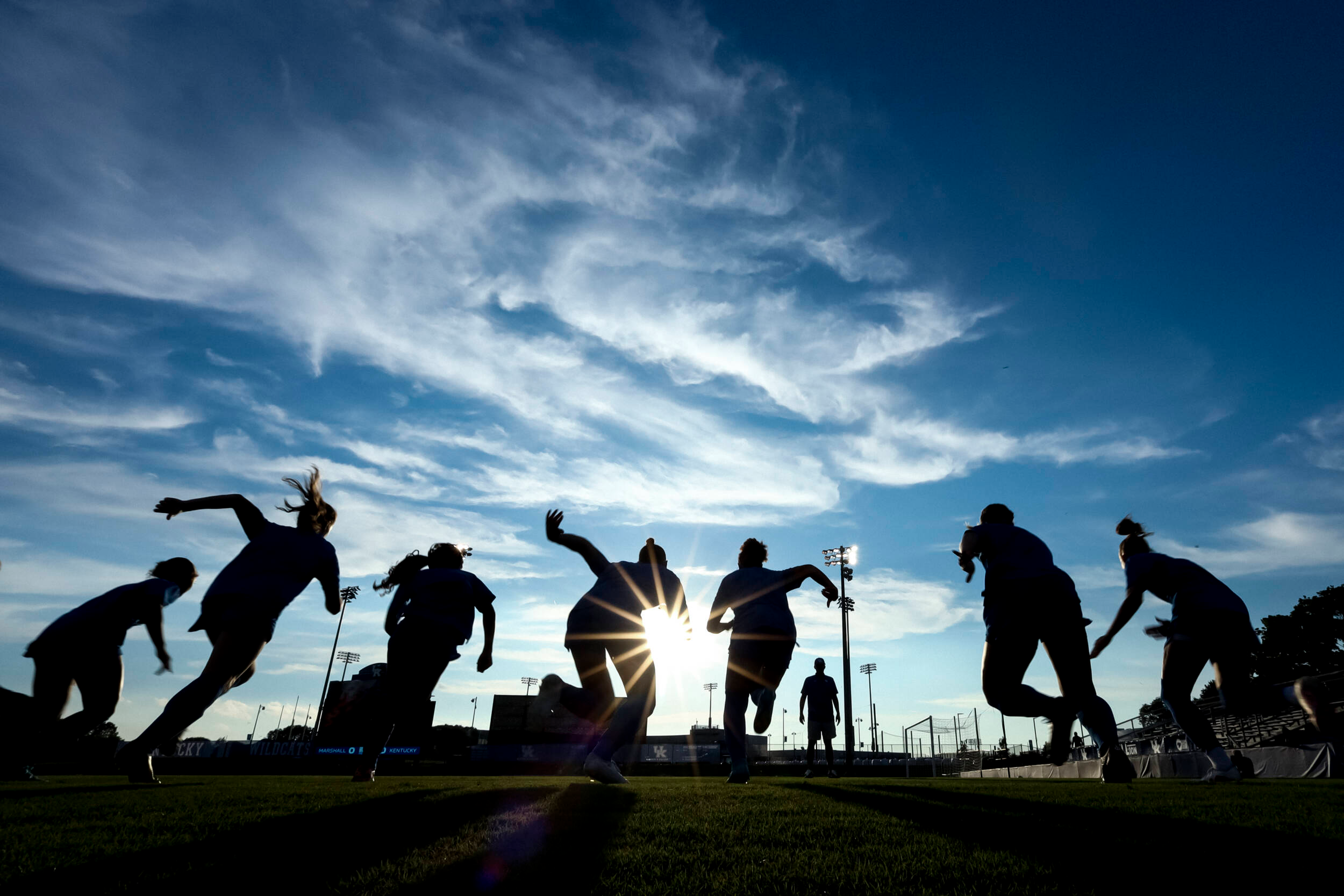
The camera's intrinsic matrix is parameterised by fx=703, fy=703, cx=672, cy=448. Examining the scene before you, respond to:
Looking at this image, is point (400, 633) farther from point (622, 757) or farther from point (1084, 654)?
point (1084, 654)

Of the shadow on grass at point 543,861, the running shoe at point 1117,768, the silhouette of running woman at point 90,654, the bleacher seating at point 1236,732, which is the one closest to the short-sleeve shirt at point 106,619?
the silhouette of running woman at point 90,654

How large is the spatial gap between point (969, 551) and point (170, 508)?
6870mm

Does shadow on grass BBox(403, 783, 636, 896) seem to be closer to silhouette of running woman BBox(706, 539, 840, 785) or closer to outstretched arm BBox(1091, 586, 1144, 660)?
silhouette of running woman BBox(706, 539, 840, 785)

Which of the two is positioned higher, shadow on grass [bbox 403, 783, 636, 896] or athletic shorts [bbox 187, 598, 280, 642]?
athletic shorts [bbox 187, 598, 280, 642]

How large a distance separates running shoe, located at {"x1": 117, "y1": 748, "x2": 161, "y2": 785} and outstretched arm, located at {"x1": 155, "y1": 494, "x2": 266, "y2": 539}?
1827mm

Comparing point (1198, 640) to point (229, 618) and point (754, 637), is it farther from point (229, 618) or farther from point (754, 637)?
point (229, 618)

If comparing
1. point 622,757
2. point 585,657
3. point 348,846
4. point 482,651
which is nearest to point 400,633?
point 482,651

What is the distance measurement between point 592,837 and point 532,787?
2.74 meters

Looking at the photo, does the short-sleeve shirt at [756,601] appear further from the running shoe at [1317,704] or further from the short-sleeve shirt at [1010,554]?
the running shoe at [1317,704]


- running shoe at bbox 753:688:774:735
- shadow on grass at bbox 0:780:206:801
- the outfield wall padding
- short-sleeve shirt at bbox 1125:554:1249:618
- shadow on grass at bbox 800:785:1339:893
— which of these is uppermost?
short-sleeve shirt at bbox 1125:554:1249:618

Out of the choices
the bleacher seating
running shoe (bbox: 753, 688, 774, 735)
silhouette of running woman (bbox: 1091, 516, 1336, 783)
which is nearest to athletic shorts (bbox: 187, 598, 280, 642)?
running shoe (bbox: 753, 688, 774, 735)

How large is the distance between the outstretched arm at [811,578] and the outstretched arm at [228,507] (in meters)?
4.92

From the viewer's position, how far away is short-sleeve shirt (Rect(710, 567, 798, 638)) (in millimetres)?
7086

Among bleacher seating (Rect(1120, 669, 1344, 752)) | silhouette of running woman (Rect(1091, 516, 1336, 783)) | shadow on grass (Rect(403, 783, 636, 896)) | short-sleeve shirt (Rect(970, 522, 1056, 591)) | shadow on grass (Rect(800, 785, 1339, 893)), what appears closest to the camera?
shadow on grass (Rect(403, 783, 636, 896))
